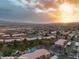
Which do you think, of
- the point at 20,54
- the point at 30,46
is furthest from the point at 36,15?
the point at 20,54

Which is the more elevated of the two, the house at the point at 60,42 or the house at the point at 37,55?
the house at the point at 60,42

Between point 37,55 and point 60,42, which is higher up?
point 60,42

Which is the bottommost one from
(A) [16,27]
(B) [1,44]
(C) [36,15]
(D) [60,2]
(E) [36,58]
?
(E) [36,58]

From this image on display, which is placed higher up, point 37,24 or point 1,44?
point 37,24

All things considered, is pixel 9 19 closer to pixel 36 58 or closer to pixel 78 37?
pixel 36 58

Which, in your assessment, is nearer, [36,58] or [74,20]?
[36,58]

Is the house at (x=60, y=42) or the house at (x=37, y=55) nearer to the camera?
the house at (x=37, y=55)

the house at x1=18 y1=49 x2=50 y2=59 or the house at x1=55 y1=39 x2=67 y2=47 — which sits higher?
the house at x1=55 y1=39 x2=67 y2=47

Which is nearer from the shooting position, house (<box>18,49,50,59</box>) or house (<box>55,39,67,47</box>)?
house (<box>18,49,50,59</box>)

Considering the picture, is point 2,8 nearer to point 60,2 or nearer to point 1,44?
point 1,44

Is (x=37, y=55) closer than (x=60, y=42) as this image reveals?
Yes
